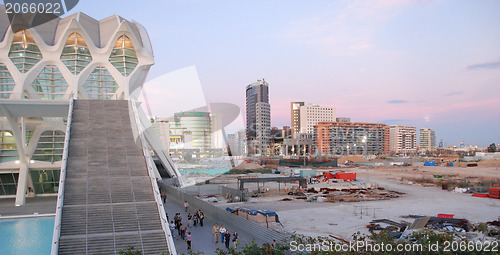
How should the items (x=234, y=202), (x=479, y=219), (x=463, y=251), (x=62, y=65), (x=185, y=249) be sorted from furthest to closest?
(x=62, y=65) < (x=234, y=202) < (x=479, y=219) < (x=185, y=249) < (x=463, y=251)

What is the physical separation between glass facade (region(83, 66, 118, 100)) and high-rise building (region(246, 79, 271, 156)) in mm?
123035

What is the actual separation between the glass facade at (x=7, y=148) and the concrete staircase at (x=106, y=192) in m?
12.4

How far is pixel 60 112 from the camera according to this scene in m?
25.6

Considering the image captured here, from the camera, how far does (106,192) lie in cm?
1580

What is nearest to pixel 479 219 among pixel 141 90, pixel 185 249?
pixel 185 249

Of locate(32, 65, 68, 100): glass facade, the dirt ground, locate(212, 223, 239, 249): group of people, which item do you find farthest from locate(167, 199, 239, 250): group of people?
locate(32, 65, 68, 100): glass facade

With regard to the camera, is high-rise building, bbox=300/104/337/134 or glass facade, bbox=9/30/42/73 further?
high-rise building, bbox=300/104/337/134

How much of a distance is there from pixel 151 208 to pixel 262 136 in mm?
148768

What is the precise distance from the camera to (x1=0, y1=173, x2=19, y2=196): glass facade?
3069 cm

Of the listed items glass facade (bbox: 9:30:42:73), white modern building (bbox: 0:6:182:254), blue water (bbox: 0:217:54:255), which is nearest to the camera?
white modern building (bbox: 0:6:182:254)

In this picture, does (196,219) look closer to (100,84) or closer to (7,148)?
(7,148)

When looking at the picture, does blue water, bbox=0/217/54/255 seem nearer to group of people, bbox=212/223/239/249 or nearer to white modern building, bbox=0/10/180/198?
group of people, bbox=212/223/239/249

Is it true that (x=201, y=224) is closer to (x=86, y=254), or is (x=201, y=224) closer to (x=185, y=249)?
(x=185, y=249)
